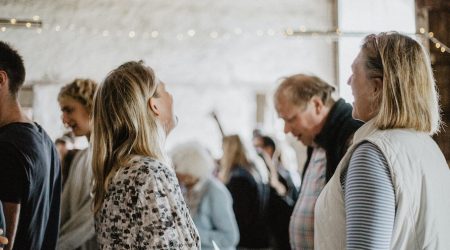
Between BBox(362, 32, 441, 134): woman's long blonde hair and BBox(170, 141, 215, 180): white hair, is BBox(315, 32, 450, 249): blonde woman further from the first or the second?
BBox(170, 141, 215, 180): white hair

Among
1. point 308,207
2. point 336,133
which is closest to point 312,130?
point 336,133

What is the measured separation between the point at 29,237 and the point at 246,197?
2.11 metres

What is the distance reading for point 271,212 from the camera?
11.8 ft

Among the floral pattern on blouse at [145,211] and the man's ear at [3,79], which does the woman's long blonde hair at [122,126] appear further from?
the man's ear at [3,79]

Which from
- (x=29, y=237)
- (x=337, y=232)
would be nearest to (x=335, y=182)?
(x=337, y=232)

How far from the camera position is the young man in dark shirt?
198 cm

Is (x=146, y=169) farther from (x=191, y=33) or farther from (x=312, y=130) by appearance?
(x=191, y=33)

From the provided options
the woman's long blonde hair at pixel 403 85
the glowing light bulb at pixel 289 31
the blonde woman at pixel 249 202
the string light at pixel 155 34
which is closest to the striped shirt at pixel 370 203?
the woman's long blonde hair at pixel 403 85

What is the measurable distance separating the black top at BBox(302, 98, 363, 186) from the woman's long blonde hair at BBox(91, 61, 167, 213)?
2.73ft

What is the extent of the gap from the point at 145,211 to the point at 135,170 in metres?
0.11

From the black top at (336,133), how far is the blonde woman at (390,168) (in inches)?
29.7

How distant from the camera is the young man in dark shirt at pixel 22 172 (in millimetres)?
1976

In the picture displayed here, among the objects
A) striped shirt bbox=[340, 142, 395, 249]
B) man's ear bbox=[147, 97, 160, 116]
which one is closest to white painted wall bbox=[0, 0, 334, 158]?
man's ear bbox=[147, 97, 160, 116]

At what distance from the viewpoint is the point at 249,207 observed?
13.0 ft
